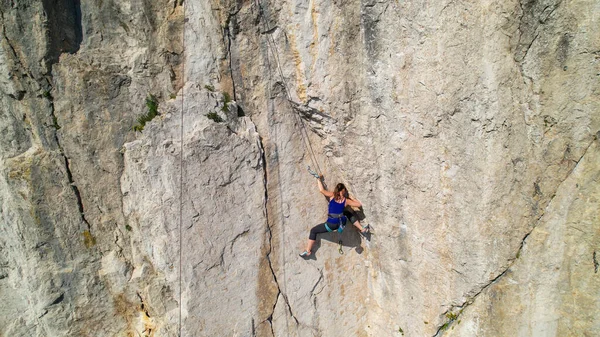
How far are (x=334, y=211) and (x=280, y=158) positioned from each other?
1.04 m

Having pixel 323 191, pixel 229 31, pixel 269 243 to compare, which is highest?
pixel 229 31

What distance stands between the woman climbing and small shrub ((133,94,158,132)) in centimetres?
236

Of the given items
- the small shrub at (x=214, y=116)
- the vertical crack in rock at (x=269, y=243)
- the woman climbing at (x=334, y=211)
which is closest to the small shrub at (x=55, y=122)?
the small shrub at (x=214, y=116)

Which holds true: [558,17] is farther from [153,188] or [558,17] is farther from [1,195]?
[1,195]

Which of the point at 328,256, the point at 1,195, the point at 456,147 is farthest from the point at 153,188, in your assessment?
the point at 456,147

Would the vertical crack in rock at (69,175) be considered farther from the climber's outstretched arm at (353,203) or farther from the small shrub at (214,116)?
the climber's outstretched arm at (353,203)


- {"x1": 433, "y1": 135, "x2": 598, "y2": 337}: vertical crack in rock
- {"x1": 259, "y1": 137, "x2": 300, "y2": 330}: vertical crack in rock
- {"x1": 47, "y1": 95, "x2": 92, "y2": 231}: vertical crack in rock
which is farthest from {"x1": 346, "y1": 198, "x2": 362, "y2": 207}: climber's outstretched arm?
{"x1": 47, "y1": 95, "x2": 92, "y2": 231}: vertical crack in rock

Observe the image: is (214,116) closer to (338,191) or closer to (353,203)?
(338,191)

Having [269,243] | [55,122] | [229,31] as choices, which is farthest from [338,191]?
[55,122]

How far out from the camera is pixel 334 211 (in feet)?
18.0

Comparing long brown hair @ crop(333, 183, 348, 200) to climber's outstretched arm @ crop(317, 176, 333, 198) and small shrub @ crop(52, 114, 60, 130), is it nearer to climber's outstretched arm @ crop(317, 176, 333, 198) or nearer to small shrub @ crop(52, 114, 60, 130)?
climber's outstretched arm @ crop(317, 176, 333, 198)

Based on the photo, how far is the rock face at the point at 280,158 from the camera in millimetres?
4211

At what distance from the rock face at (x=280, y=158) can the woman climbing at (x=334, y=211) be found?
19cm

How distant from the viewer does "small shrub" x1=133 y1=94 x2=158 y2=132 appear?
500 cm
